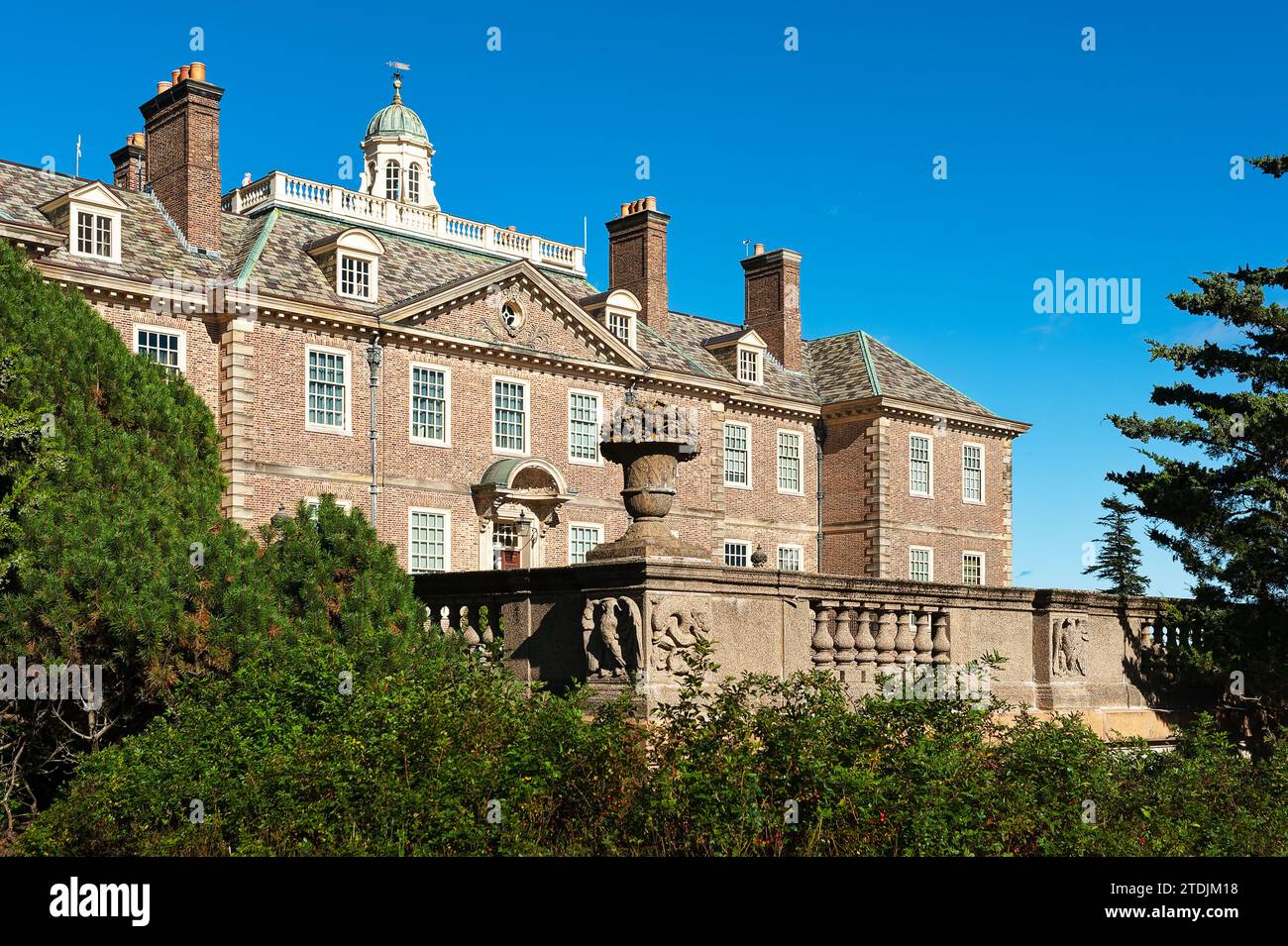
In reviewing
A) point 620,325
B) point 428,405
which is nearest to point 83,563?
point 428,405

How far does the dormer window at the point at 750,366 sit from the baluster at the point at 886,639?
27.4 metres

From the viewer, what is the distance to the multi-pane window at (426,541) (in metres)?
31.1

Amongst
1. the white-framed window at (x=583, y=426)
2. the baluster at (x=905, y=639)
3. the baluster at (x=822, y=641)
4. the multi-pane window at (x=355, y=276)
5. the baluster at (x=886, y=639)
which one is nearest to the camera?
the baluster at (x=822, y=641)

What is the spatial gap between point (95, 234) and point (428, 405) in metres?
Result: 7.96

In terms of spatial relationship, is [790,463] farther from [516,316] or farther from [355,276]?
[355,276]

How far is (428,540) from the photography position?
3147 cm

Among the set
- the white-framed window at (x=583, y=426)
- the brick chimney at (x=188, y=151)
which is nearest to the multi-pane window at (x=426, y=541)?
the white-framed window at (x=583, y=426)

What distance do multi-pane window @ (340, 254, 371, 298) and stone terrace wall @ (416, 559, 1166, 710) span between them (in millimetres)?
16780

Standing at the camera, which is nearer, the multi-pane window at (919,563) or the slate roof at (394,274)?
the slate roof at (394,274)

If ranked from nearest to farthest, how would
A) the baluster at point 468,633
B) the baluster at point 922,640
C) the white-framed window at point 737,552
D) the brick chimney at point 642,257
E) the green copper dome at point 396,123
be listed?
the baluster at point 922,640
the baluster at point 468,633
the brick chimney at point 642,257
the white-framed window at point 737,552
the green copper dome at point 396,123

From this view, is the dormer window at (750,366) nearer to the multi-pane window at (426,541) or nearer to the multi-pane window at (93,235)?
the multi-pane window at (426,541)
